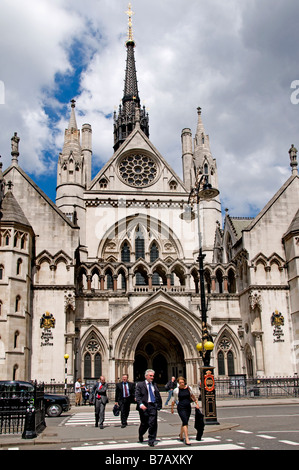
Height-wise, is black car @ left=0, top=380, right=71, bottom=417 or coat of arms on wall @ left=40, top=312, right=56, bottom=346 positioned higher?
coat of arms on wall @ left=40, top=312, right=56, bottom=346

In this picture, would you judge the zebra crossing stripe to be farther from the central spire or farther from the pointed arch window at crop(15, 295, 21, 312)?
the central spire

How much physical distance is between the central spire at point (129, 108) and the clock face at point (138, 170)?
11.9m

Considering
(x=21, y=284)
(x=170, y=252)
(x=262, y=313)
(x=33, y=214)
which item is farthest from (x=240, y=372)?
(x=33, y=214)

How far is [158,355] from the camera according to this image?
111ft

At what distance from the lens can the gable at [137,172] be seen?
3978cm

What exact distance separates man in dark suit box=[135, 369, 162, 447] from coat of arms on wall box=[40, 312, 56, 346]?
1884 centimetres

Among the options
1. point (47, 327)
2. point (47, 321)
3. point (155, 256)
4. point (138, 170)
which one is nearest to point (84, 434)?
point (47, 327)

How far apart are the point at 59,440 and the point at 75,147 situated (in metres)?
30.6

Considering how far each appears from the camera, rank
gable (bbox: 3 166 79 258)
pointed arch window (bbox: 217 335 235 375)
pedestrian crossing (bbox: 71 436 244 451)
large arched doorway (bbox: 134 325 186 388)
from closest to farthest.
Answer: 1. pedestrian crossing (bbox: 71 436 244 451)
2. gable (bbox: 3 166 79 258)
3. pointed arch window (bbox: 217 335 235 375)
4. large arched doorway (bbox: 134 325 186 388)

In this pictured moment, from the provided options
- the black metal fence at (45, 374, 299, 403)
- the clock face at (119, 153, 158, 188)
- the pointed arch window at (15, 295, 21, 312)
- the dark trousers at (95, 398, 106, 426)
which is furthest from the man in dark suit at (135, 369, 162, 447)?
the clock face at (119, 153, 158, 188)

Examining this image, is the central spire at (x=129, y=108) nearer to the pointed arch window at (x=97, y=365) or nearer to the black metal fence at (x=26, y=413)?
the pointed arch window at (x=97, y=365)

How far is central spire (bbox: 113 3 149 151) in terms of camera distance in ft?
177

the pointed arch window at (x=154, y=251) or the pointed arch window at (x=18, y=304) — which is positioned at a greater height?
the pointed arch window at (x=154, y=251)

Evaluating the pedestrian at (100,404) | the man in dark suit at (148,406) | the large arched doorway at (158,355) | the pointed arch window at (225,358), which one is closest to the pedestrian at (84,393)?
the large arched doorway at (158,355)
